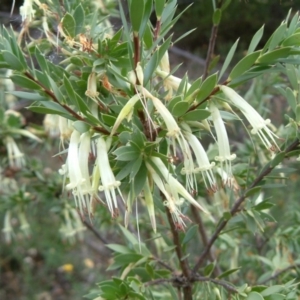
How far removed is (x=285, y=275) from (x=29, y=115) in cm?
340

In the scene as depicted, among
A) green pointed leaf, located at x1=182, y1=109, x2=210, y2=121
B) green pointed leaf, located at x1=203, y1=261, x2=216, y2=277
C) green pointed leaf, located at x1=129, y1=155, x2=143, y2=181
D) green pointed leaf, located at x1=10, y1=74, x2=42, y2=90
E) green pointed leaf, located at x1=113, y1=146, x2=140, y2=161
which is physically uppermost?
green pointed leaf, located at x1=10, y1=74, x2=42, y2=90

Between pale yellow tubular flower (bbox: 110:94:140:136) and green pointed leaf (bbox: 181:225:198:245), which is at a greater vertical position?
pale yellow tubular flower (bbox: 110:94:140:136)

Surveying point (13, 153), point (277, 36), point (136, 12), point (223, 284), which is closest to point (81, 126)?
point (136, 12)

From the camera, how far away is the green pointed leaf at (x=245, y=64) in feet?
1.78

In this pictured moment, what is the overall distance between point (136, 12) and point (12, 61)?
0.50 feet

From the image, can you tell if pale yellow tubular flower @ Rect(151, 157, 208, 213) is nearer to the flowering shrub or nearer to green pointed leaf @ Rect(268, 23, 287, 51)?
the flowering shrub

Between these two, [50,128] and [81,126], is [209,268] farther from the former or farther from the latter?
[50,128]

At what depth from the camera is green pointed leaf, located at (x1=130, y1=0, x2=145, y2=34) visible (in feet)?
1.69

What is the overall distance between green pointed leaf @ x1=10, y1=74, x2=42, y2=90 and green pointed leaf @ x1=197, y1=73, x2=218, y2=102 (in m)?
0.19

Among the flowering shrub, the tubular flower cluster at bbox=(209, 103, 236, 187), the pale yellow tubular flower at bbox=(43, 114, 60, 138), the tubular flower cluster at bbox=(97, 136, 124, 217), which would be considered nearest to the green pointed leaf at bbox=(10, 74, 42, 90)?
the flowering shrub

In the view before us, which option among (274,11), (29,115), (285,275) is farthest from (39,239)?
(285,275)

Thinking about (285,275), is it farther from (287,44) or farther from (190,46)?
(190,46)

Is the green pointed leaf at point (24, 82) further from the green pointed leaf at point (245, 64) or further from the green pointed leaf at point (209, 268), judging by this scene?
the green pointed leaf at point (209, 268)

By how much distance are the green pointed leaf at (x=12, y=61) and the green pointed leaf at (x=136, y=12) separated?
0.46 feet
